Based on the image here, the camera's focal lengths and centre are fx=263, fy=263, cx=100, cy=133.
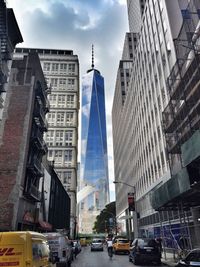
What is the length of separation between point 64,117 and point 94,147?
312ft

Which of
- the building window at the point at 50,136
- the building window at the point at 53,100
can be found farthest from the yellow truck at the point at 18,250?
the building window at the point at 53,100

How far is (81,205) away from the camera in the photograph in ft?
570

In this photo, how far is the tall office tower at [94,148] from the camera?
595 feet

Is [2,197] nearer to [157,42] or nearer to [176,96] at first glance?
[176,96]

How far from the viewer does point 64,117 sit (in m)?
91.4

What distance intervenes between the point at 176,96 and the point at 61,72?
242 feet

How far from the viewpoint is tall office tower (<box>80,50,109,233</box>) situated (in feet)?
595

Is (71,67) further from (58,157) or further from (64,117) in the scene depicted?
(58,157)

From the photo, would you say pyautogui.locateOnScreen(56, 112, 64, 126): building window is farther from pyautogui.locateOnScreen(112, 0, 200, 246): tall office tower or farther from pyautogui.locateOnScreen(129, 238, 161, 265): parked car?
pyautogui.locateOnScreen(129, 238, 161, 265): parked car

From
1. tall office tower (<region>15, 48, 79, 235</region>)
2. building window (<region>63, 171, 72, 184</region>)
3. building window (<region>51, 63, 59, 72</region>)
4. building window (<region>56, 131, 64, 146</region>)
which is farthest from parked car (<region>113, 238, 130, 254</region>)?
building window (<region>51, 63, 59, 72</region>)

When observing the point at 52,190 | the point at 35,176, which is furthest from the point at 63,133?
the point at 35,176

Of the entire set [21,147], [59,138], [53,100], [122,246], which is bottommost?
[122,246]

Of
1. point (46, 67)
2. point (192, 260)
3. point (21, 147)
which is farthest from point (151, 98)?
point (46, 67)

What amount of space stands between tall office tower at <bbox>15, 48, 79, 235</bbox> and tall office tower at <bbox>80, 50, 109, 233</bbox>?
8436 centimetres
